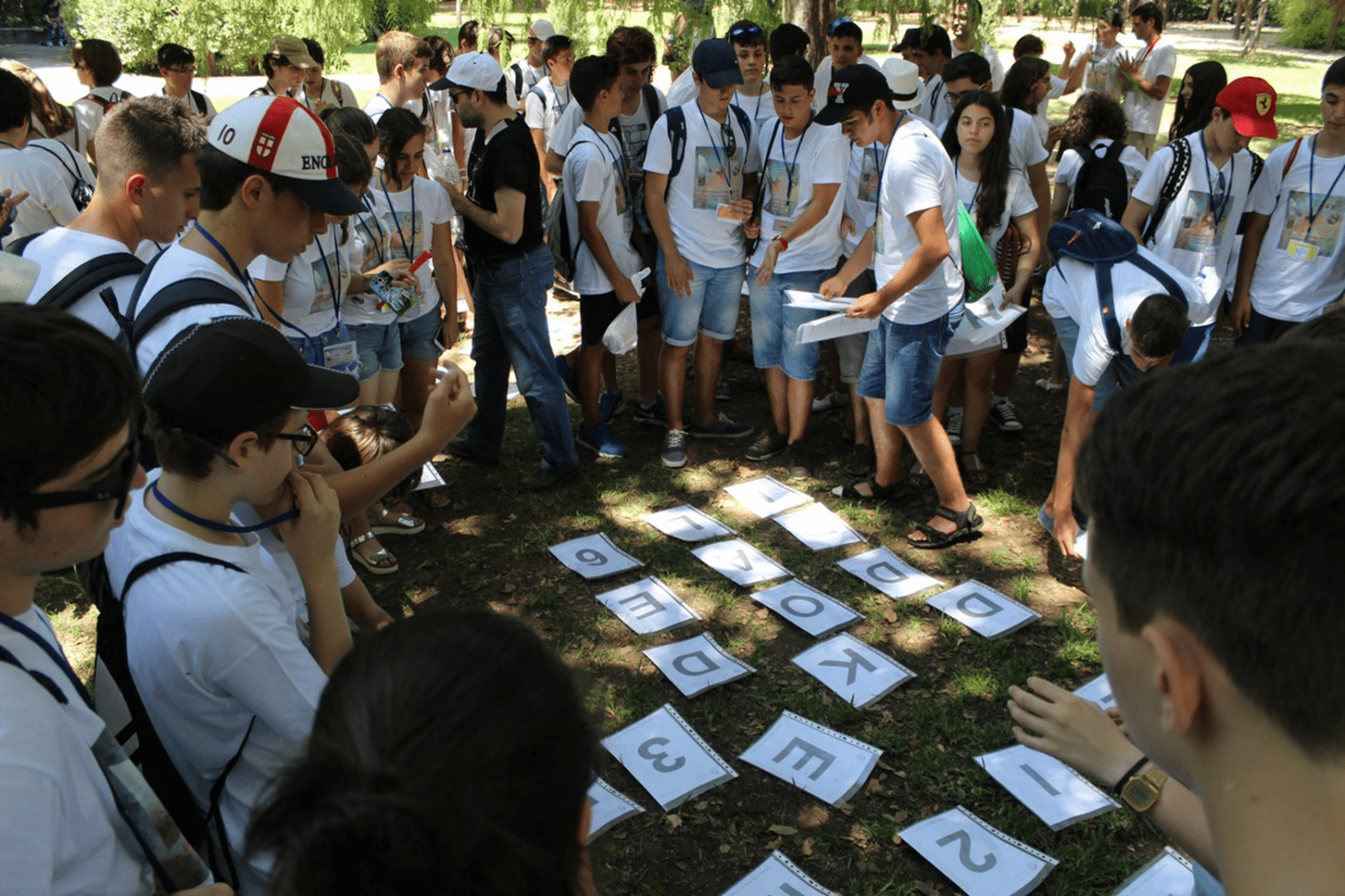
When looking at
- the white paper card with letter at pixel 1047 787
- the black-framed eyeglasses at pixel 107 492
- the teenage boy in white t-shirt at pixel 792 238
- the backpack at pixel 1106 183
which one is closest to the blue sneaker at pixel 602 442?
the teenage boy in white t-shirt at pixel 792 238

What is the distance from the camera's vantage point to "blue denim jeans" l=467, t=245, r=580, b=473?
4.94 metres

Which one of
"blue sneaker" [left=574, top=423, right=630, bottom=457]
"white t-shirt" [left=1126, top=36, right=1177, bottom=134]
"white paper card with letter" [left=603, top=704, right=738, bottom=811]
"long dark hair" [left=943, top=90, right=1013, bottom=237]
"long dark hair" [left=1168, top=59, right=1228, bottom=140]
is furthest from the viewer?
"white t-shirt" [left=1126, top=36, right=1177, bottom=134]

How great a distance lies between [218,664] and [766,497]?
3.63 meters

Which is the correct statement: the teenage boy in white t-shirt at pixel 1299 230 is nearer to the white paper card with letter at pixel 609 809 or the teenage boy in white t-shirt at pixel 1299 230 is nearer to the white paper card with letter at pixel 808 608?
the white paper card with letter at pixel 808 608

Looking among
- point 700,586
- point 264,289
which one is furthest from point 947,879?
point 264,289

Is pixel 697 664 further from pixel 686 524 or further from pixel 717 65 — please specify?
pixel 717 65

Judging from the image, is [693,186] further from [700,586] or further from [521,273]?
[700,586]

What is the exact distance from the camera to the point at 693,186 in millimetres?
5258

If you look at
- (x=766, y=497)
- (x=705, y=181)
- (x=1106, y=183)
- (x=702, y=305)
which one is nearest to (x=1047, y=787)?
(x=766, y=497)

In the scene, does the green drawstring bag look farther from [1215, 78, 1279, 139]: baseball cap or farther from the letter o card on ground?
the letter o card on ground

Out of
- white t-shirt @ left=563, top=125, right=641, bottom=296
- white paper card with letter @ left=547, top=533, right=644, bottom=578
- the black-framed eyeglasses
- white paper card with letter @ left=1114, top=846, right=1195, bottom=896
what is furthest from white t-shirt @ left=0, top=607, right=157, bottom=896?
white t-shirt @ left=563, top=125, right=641, bottom=296

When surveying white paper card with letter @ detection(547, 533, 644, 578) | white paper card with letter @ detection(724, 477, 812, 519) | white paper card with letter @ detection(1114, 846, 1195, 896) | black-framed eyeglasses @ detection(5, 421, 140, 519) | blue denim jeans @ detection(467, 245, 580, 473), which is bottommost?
white paper card with letter @ detection(1114, 846, 1195, 896)

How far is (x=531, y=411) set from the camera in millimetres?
5129

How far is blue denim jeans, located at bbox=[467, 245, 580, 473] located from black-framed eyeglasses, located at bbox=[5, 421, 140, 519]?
11.3 ft
